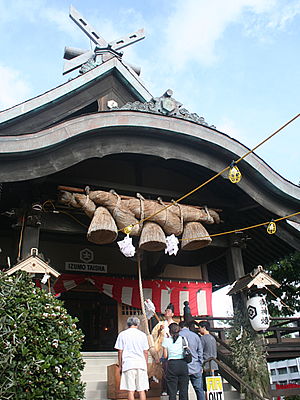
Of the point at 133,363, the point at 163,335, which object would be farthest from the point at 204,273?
the point at 133,363

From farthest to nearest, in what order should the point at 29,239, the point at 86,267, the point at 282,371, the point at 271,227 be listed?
1. the point at 282,371
2. the point at 86,267
3. the point at 271,227
4. the point at 29,239

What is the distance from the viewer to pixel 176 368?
5.50m

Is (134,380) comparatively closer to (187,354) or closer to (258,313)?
(187,354)

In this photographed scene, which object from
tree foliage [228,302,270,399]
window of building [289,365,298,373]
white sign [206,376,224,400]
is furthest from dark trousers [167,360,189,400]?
window of building [289,365,298,373]

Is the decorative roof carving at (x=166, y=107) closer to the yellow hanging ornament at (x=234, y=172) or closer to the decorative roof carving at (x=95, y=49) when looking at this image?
the yellow hanging ornament at (x=234, y=172)

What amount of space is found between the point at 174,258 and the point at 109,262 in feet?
6.51

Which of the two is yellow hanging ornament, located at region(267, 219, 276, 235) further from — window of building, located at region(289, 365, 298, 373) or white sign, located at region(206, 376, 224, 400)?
window of building, located at region(289, 365, 298, 373)

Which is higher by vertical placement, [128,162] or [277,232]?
[128,162]

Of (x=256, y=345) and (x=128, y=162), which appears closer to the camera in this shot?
(x=256, y=345)

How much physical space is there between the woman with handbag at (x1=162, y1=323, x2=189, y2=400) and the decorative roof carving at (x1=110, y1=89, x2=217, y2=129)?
462 cm

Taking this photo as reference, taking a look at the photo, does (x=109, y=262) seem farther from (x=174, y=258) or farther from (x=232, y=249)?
(x=232, y=249)

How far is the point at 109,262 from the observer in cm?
1084

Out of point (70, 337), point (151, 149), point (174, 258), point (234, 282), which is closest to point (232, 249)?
point (234, 282)

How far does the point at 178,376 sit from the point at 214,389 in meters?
0.57
